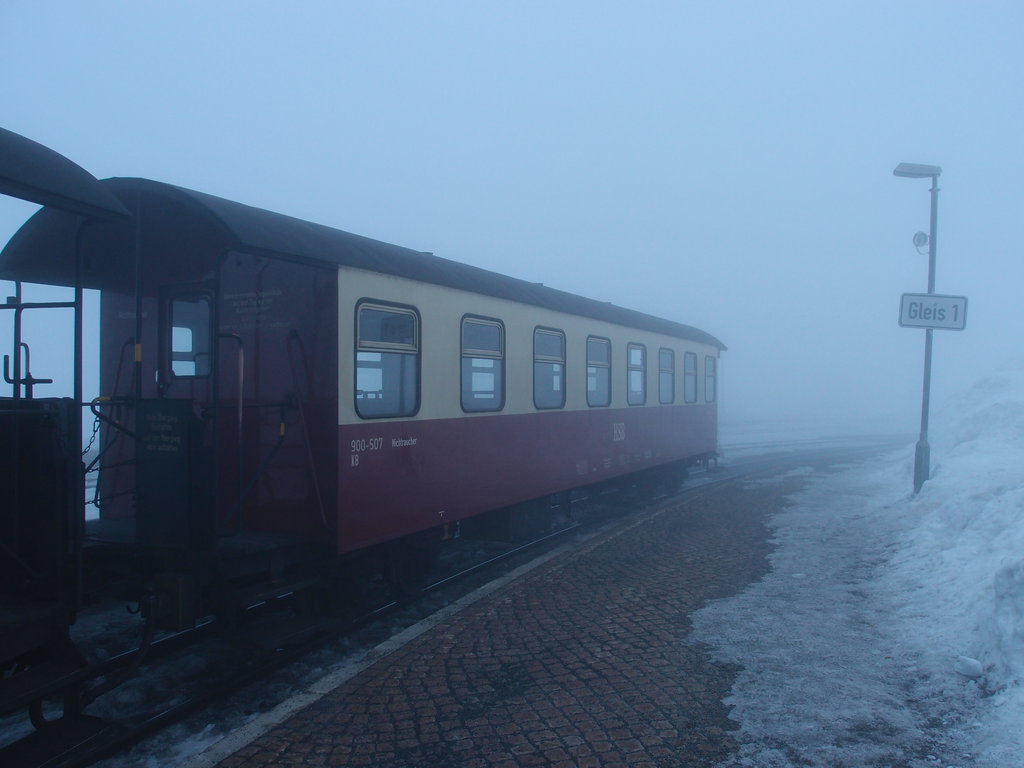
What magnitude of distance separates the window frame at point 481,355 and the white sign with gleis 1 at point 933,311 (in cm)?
695

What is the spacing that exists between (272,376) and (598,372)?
5.76m

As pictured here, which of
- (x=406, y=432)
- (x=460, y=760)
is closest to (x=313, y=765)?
(x=460, y=760)

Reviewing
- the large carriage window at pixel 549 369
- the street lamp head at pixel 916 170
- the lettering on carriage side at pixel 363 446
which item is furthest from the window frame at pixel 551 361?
the street lamp head at pixel 916 170

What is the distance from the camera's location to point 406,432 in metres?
6.80

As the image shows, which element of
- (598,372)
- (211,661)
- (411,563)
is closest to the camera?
(211,661)

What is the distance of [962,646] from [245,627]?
5254mm

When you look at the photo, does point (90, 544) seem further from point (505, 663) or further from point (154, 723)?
point (505, 663)

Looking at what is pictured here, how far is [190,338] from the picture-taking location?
6805 mm

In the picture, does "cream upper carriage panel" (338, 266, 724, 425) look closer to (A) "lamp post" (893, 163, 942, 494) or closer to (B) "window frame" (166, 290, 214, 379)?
(B) "window frame" (166, 290, 214, 379)

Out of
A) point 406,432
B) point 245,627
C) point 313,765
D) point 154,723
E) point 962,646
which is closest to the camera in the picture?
point 313,765

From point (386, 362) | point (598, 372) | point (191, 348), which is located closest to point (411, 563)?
point (386, 362)

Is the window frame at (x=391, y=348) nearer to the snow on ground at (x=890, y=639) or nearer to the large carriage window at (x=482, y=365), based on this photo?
the large carriage window at (x=482, y=365)

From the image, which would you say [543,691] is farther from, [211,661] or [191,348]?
[191,348]

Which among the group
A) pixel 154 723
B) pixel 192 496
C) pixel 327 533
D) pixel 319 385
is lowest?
pixel 154 723
